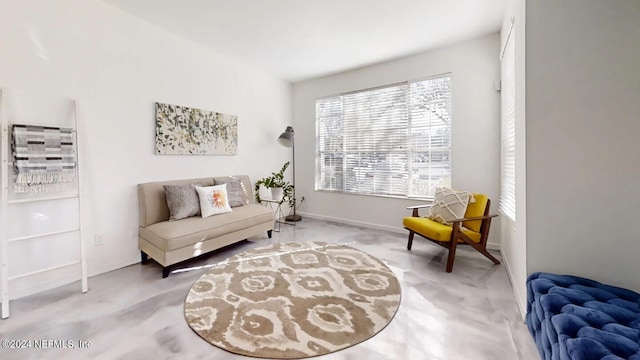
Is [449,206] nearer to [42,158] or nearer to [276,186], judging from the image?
[276,186]

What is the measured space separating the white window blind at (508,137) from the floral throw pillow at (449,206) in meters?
0.40

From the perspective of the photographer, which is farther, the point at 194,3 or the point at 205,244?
the point at 205,244

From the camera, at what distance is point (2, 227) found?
6.63 feet

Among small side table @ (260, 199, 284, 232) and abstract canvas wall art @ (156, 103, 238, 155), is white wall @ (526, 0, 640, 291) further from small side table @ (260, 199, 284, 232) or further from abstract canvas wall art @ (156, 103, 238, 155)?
abstract canvas wall art @ (156, 103, 238, 155)

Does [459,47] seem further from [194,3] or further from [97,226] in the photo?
[97,226]

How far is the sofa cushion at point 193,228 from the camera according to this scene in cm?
258

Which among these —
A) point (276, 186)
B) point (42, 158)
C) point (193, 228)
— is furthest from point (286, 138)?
point (42, 158)

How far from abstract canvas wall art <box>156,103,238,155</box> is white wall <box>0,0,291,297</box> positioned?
0.30 ft

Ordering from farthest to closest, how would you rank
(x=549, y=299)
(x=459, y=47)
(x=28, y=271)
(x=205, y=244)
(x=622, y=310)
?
(x=459, y=47) → (x=205, y=244) → (x=28, y=271) → (x=549, y=299) → (x=622, y=310)

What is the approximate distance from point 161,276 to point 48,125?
170 centimetres

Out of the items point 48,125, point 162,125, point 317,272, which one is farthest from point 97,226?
point 317,272

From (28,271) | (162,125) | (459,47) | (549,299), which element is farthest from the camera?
(459,47)

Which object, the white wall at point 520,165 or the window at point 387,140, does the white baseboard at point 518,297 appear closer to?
the white wall at point 520,165

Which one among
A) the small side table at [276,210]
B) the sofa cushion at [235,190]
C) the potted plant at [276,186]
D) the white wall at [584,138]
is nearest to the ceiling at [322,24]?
the white wall at [584,138]
